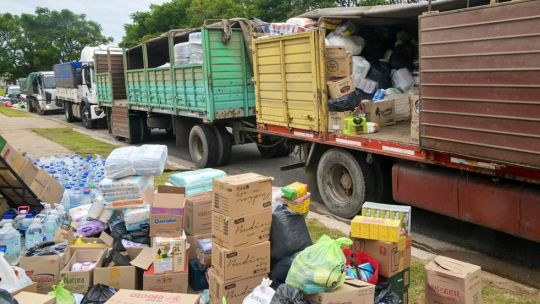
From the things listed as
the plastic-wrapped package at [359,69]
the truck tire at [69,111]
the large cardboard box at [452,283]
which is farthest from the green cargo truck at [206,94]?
the truck tire at [69,111]

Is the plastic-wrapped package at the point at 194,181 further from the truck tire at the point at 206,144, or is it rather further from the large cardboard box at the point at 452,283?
the truck tire at the point at 206,144

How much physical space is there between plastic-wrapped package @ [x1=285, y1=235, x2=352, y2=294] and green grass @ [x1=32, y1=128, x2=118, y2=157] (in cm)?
909

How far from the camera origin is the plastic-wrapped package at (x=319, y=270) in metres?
2.95

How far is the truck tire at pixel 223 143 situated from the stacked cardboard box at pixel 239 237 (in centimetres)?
591

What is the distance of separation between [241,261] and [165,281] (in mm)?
710

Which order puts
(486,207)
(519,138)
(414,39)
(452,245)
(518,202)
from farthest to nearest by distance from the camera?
(414,39) → (452,245) → (486,207) → (518,202) → (519,138)

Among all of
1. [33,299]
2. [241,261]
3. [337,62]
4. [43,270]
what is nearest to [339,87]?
[337,62]

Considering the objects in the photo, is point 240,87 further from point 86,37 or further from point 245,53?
point 86,37

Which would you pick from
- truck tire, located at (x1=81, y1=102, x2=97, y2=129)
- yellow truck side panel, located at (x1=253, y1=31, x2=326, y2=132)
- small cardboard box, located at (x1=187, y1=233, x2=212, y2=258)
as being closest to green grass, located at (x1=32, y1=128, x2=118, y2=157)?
truck tire, located at (x1=81, y1=102, x2=97, y2=129)

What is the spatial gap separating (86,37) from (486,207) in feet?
202

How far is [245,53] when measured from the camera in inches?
359

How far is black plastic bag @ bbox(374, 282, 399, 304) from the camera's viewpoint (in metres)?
3.31

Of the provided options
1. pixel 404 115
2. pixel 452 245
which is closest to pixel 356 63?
pixel 404 115

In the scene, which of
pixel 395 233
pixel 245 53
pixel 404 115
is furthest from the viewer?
pixel 245 53
